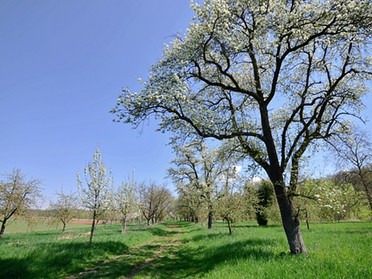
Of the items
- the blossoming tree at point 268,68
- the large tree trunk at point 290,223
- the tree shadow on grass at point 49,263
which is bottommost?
the tree shadow on grass at point 49,263

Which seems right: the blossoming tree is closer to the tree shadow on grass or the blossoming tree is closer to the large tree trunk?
the large tree trunk

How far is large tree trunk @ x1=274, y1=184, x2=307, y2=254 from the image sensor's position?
8.84m

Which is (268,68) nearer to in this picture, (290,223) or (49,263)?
(290,223)

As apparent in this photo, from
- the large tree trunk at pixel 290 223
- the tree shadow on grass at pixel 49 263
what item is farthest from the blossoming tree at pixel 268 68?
the tree shadow on grass at pixel 49 263

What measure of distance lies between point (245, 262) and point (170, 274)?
11.3ft

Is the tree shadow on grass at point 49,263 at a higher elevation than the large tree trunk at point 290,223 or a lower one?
lower

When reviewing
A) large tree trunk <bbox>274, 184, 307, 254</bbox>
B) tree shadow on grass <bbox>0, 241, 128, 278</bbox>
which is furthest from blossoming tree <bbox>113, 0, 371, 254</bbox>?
tree shadow on grass <bbox>0, 241, 128, 278</bbox>

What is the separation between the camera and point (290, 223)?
912 centimetres

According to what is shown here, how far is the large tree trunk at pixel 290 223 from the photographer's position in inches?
348

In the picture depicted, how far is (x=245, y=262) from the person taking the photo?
8422 mm

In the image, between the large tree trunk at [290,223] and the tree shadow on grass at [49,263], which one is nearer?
the large tree trunk at [290,223]

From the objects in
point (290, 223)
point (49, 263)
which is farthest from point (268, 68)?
point (49, 263)

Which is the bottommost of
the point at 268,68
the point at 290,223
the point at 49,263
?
the point at 49,263

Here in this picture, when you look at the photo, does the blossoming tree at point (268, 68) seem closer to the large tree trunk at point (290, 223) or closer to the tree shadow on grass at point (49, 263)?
the large tree trunk at point (290, 223)
